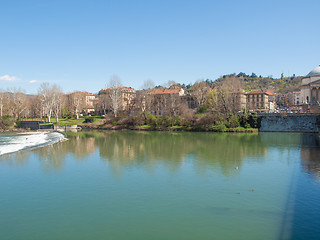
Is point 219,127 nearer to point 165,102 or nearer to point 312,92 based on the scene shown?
point 165,102

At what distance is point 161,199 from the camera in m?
11.8

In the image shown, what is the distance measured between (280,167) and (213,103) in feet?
124

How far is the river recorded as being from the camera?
8.84m

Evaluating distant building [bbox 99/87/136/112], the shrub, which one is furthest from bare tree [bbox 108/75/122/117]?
the shrub

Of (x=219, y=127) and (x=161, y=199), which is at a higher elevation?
(x=219, y=127)

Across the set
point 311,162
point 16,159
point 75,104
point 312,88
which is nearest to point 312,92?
point 312,88

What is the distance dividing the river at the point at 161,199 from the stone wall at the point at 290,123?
27.0 m

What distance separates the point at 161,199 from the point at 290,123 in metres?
40.8

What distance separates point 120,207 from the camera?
10.9 metres

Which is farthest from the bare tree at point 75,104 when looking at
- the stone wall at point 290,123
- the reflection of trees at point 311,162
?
the reflection of trees at point 311,162

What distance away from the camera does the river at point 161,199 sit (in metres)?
8.84

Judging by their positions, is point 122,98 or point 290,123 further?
point 122,98

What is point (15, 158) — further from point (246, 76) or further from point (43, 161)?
point (246, 76)

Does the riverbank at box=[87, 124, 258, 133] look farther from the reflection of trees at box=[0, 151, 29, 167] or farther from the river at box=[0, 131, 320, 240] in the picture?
the reflection of trees at box=[0, 151, 29, 167]
